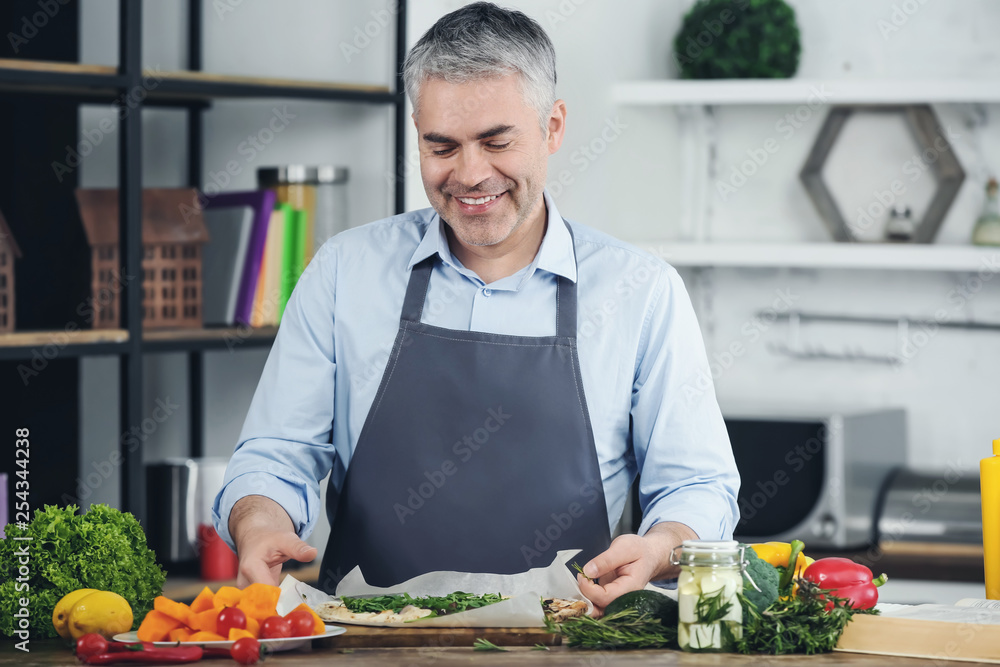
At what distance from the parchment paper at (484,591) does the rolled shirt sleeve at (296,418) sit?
16cm

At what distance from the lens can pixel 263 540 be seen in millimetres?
1380

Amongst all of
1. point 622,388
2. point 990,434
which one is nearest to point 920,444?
point 990,434

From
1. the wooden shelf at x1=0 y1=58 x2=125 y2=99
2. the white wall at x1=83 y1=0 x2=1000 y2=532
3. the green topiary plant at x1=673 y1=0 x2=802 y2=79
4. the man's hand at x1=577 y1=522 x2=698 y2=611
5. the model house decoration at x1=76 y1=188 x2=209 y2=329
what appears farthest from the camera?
the green topiary plant at x1=673 y1=0 x2=802 y2=79

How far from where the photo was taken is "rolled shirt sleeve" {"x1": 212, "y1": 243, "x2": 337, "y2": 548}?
1521mm

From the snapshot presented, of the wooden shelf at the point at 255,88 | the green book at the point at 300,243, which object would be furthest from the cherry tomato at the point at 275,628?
the green book at the point at 300,243

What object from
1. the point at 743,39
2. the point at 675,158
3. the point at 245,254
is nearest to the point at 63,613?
the point at 245,254

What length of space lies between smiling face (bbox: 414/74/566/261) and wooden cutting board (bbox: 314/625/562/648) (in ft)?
1.84

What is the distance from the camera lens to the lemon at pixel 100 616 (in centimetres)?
122

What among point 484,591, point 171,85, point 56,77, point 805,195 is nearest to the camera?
point 484,591

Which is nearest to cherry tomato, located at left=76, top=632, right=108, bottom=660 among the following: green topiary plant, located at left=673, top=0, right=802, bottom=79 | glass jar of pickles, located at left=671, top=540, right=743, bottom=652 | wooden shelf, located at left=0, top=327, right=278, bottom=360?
glass jar of pickles, located at left=671, top=540, right=743, bottom=652

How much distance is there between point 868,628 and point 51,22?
6.38 ft

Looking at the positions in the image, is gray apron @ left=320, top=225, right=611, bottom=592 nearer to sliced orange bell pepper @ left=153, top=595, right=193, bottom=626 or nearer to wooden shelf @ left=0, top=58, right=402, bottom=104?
sliced orange bell pepper @ left=153, top=595, right=193, bottom=626

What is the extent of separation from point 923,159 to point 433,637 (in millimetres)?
2266

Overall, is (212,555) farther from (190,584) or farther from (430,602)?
(430,602)
